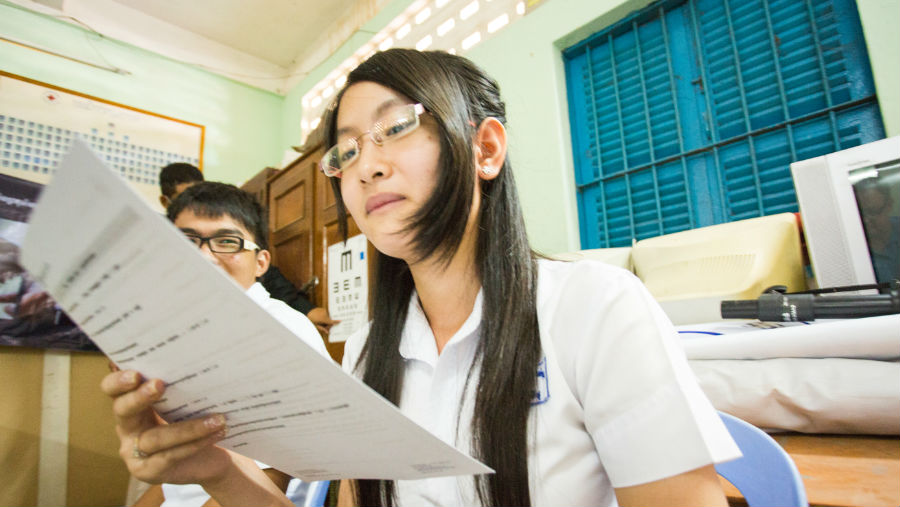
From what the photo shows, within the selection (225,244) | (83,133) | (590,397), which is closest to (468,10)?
(225,244)

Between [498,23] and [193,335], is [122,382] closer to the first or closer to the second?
[193,335]

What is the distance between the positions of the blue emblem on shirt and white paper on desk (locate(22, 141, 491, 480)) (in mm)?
190

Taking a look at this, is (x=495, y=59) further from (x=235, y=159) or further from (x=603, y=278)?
(x=235, y=159)

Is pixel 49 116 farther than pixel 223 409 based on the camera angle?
Yes

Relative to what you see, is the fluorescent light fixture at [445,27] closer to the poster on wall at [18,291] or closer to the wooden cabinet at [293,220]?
the wooden cabinet at [293,220]

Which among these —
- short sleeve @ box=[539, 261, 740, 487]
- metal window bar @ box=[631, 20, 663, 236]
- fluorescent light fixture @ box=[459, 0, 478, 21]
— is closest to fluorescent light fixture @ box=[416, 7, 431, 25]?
fluorescent light fixture @ box=[459, 0, 478, 21]

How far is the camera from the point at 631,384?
47 cm

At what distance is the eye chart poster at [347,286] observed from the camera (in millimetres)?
2117

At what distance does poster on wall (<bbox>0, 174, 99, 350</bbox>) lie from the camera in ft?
4.67

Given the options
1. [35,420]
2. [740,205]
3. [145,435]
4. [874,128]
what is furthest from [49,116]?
[874,128]

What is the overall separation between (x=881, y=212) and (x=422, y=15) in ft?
8.18

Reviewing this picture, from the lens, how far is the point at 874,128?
4.80 ft

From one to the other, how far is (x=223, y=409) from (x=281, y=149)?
405 cm

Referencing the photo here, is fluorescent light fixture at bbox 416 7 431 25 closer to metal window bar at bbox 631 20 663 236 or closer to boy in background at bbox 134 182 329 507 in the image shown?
metal window bar at bbox 631 20 663 236
